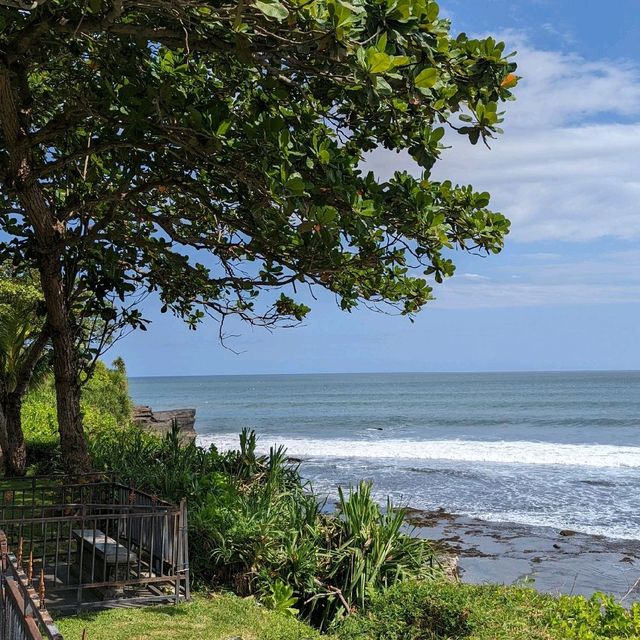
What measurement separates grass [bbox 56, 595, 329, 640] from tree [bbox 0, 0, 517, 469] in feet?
13.1

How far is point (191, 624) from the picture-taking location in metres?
7.25

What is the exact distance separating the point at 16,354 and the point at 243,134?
42.5 ft

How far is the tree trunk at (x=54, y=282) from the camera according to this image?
9820 millimetres

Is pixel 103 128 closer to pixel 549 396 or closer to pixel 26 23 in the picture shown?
pixel 26 23

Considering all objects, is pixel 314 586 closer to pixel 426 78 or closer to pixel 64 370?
pixel 64 370

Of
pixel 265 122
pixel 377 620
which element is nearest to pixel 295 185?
pixel 265 122

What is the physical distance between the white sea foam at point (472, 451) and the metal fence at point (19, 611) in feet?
87.1

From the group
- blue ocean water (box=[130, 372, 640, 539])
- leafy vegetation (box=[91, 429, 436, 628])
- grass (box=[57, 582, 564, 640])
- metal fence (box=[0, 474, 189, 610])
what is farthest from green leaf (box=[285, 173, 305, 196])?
blue ocean water (box=[130, 372, 640, 539])

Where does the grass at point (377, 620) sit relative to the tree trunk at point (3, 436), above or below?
below

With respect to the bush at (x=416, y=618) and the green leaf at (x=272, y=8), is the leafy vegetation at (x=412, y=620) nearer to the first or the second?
the bush at (x=416, y=618)

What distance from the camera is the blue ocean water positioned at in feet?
72.5


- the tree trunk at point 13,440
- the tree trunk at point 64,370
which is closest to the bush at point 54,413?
the tree trunk at point 13,440

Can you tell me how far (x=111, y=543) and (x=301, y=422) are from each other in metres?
54.9

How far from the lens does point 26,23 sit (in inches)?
334
